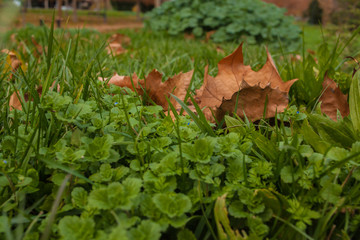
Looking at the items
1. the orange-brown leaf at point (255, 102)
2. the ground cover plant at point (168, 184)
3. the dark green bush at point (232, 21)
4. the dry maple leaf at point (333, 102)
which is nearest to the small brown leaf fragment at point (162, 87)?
the orange-brown leaf at point (255, 102)

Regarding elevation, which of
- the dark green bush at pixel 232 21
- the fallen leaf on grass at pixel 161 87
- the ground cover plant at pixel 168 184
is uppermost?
the dark green bush at pixel 232 21

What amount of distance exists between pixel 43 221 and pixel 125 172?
230 mm

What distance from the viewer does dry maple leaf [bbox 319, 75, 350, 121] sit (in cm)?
140

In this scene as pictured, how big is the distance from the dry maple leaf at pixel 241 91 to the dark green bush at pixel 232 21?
4.14m

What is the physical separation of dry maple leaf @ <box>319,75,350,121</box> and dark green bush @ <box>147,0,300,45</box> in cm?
412

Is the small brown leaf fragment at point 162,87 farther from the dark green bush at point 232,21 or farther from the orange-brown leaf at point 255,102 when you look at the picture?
the dark green bush at point 232,21

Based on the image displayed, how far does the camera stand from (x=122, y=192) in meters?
0.75

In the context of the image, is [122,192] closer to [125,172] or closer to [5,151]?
[125,172]

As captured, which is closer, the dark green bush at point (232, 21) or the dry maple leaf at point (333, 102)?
the dry maple leaf at point (333, 102)

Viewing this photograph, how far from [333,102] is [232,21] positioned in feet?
15.1

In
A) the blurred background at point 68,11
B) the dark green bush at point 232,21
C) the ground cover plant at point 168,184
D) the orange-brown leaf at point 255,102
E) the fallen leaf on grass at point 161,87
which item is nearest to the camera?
the blurred background at point 68,11

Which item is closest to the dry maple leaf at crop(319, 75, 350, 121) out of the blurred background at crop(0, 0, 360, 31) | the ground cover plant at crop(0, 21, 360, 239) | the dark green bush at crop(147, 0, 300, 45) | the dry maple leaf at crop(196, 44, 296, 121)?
the dry maple leaf at crop(196, 44, 296, 121)

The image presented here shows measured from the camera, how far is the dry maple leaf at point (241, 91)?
1261 millimetres

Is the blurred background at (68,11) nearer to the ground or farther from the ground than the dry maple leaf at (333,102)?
farther from the ground
